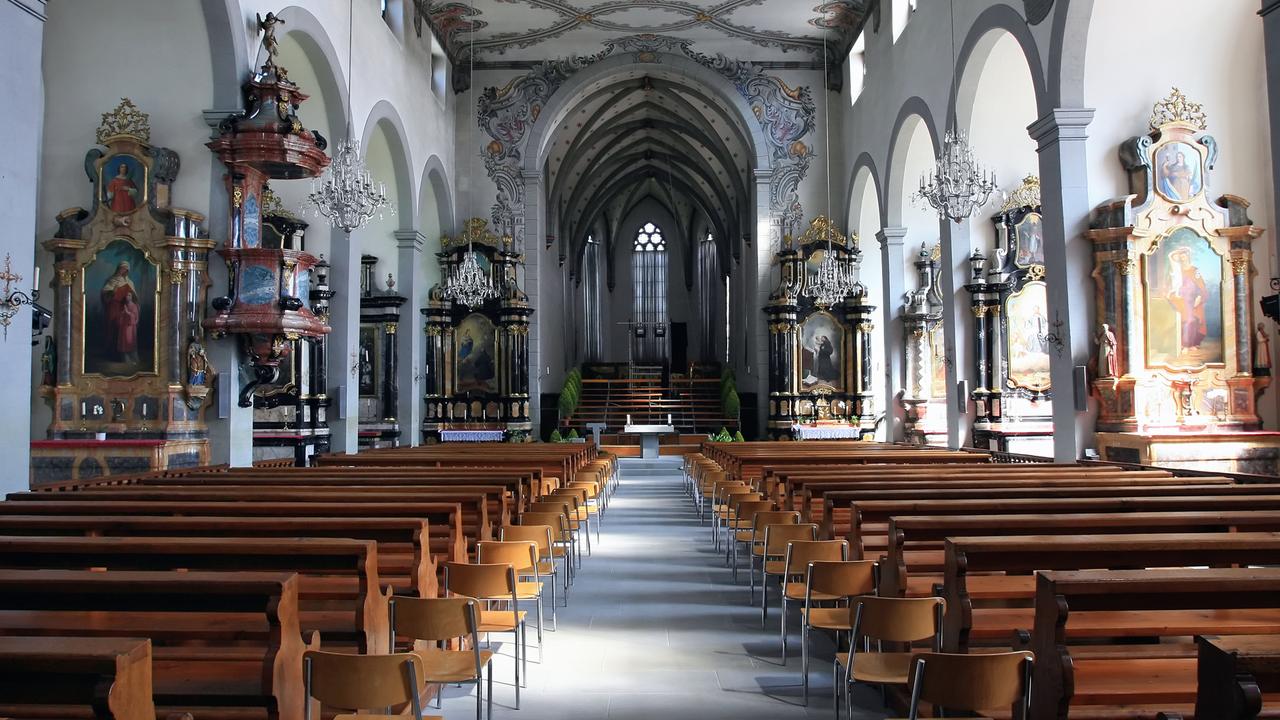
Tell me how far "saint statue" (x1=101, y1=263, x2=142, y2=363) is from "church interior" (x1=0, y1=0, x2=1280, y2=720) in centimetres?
5

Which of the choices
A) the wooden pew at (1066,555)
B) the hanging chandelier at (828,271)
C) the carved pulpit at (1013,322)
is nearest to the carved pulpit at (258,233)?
the wooden pew at (1066,555)

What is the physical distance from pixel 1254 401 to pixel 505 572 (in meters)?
9.25

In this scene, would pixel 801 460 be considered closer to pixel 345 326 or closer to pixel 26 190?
pixel 345 326

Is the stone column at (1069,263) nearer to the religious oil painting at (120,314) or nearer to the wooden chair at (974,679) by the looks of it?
the wooden chair at (974,679)

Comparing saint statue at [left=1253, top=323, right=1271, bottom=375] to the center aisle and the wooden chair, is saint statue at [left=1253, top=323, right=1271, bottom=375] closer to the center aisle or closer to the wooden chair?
the center aisle

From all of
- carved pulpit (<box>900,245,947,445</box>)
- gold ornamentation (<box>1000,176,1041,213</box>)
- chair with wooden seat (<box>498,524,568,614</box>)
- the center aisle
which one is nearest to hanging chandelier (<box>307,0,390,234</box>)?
the center aisle

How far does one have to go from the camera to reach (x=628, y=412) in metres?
25.4

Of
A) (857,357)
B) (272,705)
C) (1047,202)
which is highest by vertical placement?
(1047,202)

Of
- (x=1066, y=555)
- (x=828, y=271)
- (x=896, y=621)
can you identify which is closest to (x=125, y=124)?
(x=896, y=621)

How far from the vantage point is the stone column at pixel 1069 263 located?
9.70 m

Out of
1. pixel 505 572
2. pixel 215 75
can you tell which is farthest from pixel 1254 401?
pixel 215 75

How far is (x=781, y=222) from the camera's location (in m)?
19.9

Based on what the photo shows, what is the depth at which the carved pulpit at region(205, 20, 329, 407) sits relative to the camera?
9.05 meters

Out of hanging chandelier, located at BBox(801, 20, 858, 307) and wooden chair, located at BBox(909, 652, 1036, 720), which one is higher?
hanging chandelier, located at BBox(801, 20, 858, 307)
